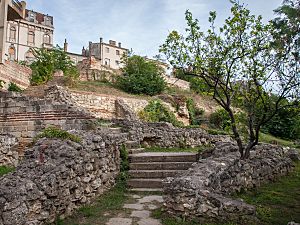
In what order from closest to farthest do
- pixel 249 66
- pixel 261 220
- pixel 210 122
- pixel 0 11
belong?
pixel 261 220 < pixel 249 66 < pixel 0 11 < pixel 210 122

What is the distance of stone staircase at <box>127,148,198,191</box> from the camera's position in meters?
7.43

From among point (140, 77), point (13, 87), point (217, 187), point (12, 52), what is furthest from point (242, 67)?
point (12, 52)

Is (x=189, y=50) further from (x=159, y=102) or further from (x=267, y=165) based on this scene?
(x=159, y=102)

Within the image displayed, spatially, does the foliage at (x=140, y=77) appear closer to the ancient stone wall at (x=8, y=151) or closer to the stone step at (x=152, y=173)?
the ancient stone wall at (x=8, y=151)

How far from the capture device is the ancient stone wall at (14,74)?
52.6ft

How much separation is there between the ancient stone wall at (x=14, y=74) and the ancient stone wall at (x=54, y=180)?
1105 centimetres

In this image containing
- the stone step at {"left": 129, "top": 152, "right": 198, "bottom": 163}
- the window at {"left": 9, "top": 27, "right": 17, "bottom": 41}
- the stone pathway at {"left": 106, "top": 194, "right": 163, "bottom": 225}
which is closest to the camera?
the stone pathway at {"left": 106, "top": 194, "right": 163, "bottom": 225}

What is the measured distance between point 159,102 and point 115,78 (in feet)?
16.7

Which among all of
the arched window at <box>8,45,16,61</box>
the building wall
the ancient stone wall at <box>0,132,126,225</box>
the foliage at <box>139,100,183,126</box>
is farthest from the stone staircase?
the arched window at <box>8,45,16,61</box>

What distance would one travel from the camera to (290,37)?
4.92 meters

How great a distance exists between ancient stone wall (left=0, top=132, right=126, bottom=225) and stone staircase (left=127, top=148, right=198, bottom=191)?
Answer: 75cm

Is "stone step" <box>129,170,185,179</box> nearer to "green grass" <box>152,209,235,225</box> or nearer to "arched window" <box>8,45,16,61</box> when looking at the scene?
"green grass" <box>152,209,235,225</box>

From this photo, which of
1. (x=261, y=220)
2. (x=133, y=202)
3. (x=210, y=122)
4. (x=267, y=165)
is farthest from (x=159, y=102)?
(x=261, y=220)

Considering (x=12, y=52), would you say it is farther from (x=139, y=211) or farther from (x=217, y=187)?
(x=217, y=187)
